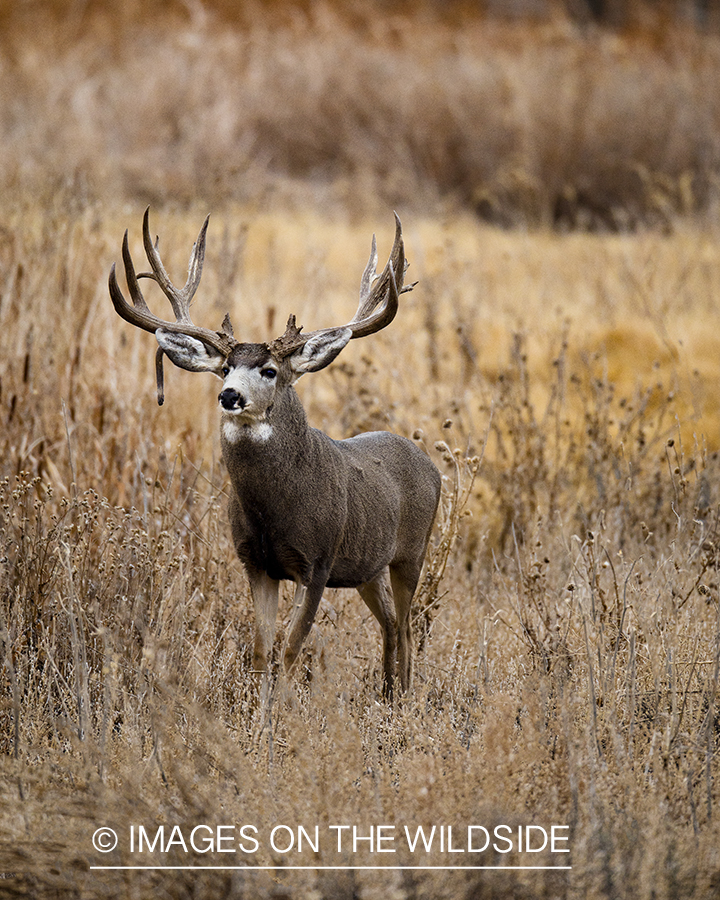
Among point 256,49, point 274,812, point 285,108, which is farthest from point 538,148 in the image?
point 274,812

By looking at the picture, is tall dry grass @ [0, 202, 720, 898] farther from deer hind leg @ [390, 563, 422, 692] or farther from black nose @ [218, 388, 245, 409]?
black nose @ [218, 388, 245, 409]

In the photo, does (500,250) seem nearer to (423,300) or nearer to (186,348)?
(423,300)

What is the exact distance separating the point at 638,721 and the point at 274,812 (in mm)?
1430

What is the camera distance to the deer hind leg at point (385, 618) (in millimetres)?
4613

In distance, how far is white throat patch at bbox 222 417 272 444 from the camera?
371 centimetres

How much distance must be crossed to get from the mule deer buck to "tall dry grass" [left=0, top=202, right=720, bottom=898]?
14.5 inches

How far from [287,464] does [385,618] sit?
1088 millimetres

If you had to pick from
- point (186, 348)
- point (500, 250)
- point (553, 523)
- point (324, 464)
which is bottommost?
point (553, 523)

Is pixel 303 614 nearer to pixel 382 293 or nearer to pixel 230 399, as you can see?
pixel 230 399

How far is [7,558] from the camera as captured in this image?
178 inches

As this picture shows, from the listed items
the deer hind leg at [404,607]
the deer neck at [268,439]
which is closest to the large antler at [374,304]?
the deer neck at [268,439]

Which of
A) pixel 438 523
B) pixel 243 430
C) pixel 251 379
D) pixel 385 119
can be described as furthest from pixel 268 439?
pixel 385 119

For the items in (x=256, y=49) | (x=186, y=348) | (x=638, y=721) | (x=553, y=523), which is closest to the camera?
(x=186, y=348)

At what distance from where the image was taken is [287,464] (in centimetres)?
382
